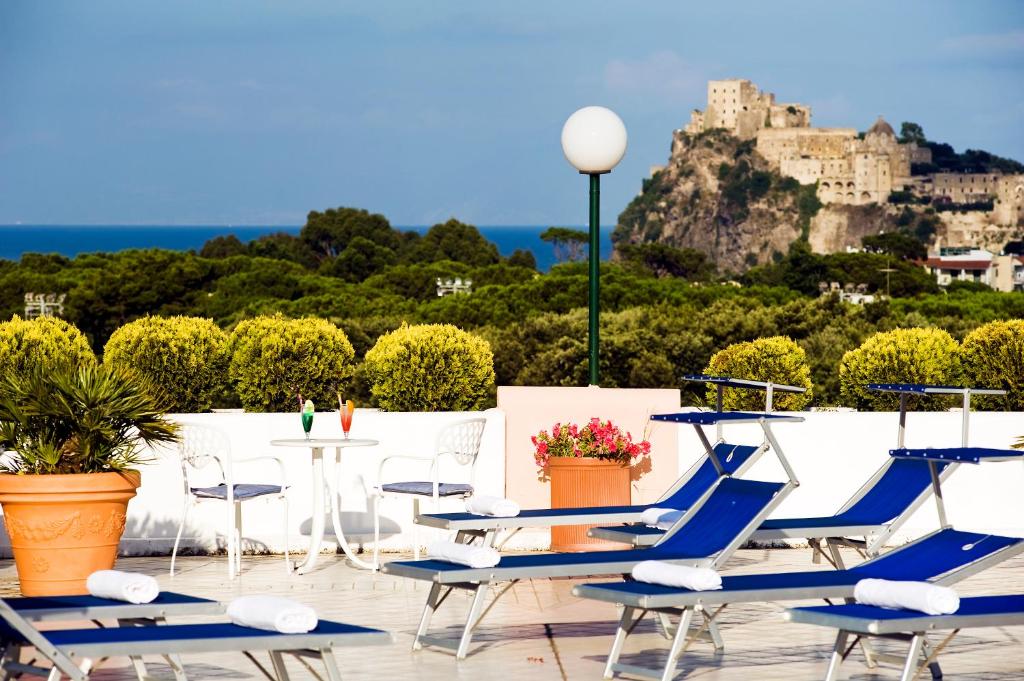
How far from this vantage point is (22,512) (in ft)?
20.9

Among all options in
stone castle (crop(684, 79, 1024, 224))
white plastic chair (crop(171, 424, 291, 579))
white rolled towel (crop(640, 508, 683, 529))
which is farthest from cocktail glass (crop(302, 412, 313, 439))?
stone castle (crop(684, 79, 1024, 224))

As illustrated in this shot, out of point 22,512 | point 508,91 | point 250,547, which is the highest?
point 508,91

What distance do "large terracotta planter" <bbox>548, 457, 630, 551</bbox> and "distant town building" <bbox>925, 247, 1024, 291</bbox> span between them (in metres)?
93.6

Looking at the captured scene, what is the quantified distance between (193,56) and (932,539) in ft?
306

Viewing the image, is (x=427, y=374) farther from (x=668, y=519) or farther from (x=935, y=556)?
(x=935, y=556)

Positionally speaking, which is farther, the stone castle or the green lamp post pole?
the stone castle

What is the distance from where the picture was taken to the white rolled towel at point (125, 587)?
4438 mm

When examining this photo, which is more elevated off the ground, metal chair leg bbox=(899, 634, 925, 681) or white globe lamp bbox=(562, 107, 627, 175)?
white globe lamp bbox=(562, 107, 627, 175)

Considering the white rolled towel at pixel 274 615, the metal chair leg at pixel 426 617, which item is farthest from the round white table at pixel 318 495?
the white rolled towel at pixel 274 615

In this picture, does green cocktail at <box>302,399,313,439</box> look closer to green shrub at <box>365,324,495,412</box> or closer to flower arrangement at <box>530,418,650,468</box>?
flower arrangement at <box>530,418,650,468</box>

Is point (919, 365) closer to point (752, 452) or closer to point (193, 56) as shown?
point (752, 452)

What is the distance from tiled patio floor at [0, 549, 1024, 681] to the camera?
211 inches

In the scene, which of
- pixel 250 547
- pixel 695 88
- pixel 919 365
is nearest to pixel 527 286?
pixel 919 365

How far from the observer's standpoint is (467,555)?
17.6ft
